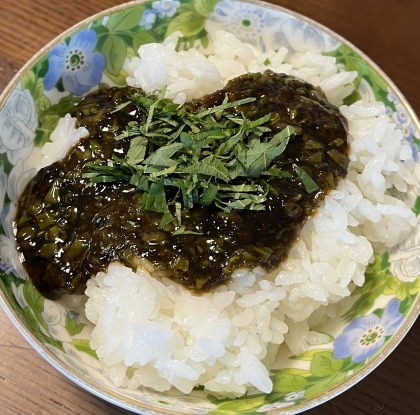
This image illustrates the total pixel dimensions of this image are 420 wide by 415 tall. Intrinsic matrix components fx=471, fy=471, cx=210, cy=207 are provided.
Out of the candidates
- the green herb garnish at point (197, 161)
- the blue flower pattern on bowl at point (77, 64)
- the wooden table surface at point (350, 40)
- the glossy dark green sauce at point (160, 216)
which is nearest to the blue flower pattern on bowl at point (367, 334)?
the wooden table surface at point (350, 40)

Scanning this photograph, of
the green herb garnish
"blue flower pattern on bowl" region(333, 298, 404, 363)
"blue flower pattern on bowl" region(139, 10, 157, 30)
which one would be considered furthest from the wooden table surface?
the green herb garnish

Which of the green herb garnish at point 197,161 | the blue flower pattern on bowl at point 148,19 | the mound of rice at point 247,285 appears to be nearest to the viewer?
the mound of rice at point 247,285

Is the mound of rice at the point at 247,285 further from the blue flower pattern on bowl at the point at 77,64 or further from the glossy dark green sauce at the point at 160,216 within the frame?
the blue flower pattern on bowl at the point at 77,64

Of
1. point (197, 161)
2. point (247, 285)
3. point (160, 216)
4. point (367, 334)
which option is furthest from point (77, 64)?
point (367, 334)

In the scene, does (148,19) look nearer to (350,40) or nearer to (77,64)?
(77,64)

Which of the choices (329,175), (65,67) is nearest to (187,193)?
(329,175)
